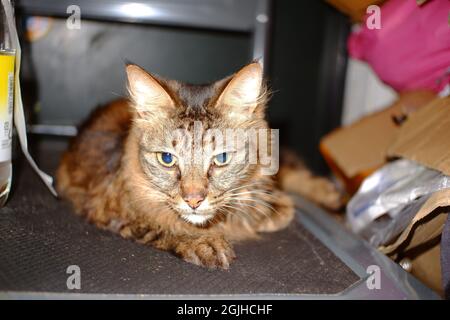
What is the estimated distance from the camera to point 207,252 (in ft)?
3.66

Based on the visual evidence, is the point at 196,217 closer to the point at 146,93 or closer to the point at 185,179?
the point at 185,179

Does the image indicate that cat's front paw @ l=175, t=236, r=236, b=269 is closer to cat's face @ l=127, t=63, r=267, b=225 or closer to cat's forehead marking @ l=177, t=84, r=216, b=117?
cat's face @ l=127, t=63, r=267, b=225

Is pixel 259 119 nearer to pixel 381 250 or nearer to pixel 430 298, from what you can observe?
pixel 381 250

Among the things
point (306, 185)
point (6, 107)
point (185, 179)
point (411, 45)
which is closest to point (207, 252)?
point (185, 179)

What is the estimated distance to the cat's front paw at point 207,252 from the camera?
1103mm

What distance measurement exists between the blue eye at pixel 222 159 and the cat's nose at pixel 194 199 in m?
0.12

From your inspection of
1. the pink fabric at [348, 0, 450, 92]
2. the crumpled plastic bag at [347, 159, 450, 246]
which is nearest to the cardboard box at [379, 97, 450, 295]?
the crumpled plastic bag at [347, 159, 450, 246]

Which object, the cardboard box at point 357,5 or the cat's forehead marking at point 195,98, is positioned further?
the cardboard box at point 357,5

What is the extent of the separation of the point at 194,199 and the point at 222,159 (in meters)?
0.16

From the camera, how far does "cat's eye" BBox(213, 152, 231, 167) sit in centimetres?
118

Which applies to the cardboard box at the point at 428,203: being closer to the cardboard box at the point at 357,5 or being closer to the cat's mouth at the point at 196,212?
the cardboard box at the point at 357,5

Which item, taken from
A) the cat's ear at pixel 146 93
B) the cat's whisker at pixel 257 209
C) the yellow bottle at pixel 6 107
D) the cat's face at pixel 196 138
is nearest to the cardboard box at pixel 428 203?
the cat's whisker at pixel 257 209

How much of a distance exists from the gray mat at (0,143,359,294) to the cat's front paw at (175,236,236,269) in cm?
2
